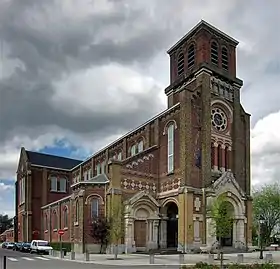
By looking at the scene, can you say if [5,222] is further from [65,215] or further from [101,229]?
[101,229]

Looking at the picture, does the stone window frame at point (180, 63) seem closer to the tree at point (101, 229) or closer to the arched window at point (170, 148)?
the arched window at point (170, 148)

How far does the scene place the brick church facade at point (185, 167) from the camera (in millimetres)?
49312

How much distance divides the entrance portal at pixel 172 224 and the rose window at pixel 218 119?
34.0 ft

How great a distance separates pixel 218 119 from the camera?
2165 inches

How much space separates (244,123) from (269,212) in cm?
2981

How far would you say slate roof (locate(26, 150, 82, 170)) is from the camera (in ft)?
283

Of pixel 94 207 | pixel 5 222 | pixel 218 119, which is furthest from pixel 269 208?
pixel 5 222

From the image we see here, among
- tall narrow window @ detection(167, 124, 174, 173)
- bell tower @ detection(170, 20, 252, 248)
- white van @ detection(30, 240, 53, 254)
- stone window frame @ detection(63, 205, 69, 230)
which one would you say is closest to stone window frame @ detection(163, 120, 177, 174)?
tall narrow window @ detection(167, 124, 174, 173)

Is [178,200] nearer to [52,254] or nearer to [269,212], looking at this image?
[52,254]

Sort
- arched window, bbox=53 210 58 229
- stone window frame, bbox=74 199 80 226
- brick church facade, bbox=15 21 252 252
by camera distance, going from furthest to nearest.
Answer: arched window, bbox=53 210 58 229 → stone window frame, bbox=74 199 80 226 → brick church facade, bbox=15 21 252 252

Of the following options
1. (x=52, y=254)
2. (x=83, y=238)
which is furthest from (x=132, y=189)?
(x=52, y=254)

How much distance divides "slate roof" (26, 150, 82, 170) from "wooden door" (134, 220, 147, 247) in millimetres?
38839

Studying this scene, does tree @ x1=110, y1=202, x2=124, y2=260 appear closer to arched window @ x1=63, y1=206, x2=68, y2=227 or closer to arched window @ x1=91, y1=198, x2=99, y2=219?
arched window @ x1=91, y1=198, x2=99, y2=219

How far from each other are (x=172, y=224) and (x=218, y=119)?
13.1m
